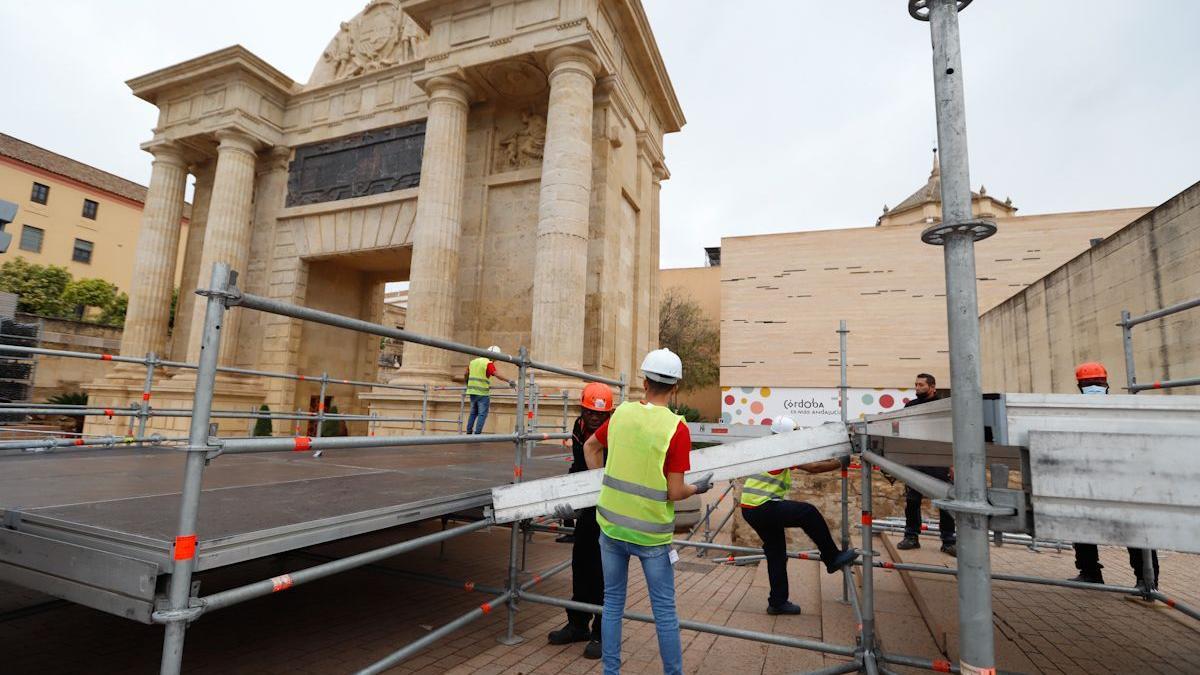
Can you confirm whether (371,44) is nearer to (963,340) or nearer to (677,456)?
(677,456)

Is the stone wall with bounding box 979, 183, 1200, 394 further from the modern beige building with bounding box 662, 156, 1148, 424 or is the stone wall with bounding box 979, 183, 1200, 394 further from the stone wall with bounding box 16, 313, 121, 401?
the stone wall with bounding box 16, 313, 121, 401

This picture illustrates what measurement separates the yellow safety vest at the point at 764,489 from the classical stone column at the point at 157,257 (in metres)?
18.8

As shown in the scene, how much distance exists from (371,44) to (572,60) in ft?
26.4

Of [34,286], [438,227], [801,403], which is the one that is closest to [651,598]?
[438,227]

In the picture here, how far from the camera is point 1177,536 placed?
1707 mm

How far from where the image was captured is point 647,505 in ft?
9.80

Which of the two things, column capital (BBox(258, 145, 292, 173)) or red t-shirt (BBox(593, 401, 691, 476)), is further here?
column capital (BBox(258, 145, 292, 173))

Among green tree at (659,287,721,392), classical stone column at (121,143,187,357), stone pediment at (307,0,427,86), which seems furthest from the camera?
green tree at (659,287,721,392)

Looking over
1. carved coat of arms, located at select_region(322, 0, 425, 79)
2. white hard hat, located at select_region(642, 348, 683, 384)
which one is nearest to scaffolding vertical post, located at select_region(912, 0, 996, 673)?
white hard hat, located at select_region(642, 348, 683, 384)

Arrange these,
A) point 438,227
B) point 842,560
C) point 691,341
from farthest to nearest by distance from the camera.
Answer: point 691,341 < point 438,227 < point 842,560

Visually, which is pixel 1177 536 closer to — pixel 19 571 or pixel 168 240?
pixel 19 571

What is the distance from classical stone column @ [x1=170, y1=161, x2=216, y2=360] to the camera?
18.0 metres

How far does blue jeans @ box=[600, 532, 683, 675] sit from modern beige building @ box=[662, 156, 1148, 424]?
26581 millimetres

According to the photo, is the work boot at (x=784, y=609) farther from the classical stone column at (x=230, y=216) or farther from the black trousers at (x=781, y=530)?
the classical stone column at (x=230, y=216)
